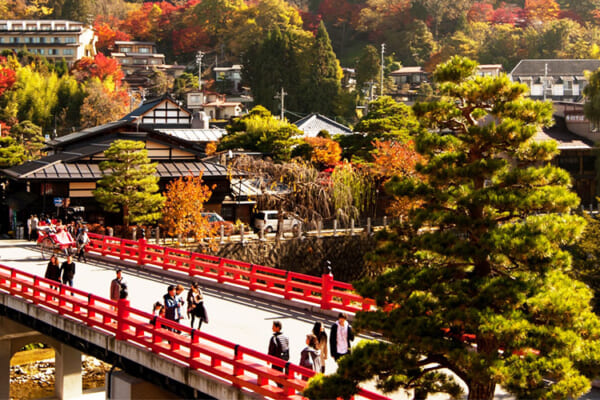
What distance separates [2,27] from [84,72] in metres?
25.9

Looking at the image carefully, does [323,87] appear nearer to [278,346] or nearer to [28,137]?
[28,137]

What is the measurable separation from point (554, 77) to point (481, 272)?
8282 centimetres

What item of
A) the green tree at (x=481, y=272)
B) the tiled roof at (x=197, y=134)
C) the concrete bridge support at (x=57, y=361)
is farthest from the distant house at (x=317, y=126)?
the green tree at (x=481, y=272)

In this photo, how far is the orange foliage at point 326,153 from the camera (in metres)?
50.1

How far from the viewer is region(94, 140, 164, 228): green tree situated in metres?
37.7

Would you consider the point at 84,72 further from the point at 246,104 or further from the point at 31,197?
the point at 31,197

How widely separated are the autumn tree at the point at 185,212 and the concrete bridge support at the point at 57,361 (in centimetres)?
1440

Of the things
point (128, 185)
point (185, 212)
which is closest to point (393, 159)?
point (185, 212)

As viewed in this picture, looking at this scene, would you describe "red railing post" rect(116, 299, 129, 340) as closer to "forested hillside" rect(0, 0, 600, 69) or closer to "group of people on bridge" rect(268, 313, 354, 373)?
"group of people on bridge" rect(268, 313, 354, 373)

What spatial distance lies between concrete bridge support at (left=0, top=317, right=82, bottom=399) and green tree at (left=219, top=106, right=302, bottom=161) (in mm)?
27580

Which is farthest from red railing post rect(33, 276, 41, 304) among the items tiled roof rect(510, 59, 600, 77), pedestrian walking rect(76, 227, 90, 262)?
tiled roof rect(510, 59, 600, 77)

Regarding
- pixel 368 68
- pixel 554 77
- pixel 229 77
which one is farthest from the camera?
pixel 229 77

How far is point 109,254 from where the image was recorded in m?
30.0

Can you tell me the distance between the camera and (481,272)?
1177 centimetres
